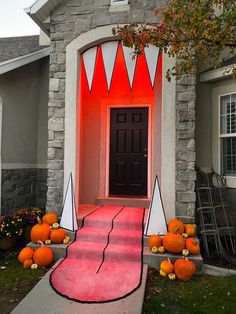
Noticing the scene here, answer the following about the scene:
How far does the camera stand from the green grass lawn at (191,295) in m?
3.01

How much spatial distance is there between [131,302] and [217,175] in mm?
3238

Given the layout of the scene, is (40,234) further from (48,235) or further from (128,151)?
(128,151)

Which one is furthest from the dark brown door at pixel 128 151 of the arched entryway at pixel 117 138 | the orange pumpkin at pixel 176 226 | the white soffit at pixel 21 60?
the white soffit at pixel 21 60

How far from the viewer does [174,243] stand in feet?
12.6

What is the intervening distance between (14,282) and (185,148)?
3.27 m

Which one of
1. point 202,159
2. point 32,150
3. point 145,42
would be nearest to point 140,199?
point 202,159

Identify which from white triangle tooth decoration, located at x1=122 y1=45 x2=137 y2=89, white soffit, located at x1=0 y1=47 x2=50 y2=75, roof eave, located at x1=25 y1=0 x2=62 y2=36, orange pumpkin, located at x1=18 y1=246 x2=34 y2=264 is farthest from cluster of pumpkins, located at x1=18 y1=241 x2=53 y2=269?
roof eave, located at x1=25 y1=0 x2=62 y2=36

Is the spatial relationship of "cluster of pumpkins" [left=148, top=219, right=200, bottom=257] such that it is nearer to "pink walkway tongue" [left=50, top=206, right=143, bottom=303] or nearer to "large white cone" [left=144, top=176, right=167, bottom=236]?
"large white cone" [left=144, top=176, right=167, bottom=236]

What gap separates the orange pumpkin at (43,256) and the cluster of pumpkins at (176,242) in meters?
1.51

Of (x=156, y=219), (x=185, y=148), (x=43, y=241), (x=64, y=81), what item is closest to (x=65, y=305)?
(x=43, y=241)

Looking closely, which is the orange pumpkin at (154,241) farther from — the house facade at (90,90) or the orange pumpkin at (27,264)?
the orange pumpkin at (27,264)

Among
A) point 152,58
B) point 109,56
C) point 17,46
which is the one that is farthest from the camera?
point 17,46

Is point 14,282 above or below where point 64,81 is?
below

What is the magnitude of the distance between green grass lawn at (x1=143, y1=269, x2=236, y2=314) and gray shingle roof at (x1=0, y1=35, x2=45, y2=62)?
5439 mm
